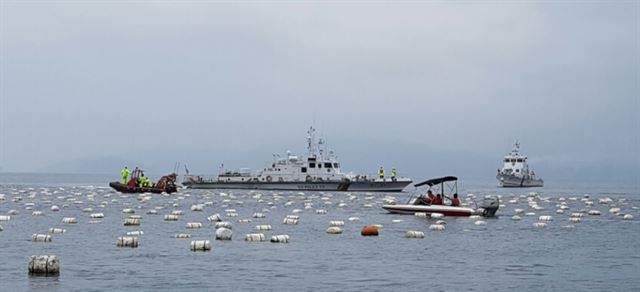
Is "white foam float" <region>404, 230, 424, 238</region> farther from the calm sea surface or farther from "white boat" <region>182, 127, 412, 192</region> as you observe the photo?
"white boat" <region>182, 127, 412, 192</region>

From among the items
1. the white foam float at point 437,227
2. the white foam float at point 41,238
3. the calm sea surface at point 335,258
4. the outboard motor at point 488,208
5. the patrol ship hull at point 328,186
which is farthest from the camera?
the patrol ship hull at point 328,186

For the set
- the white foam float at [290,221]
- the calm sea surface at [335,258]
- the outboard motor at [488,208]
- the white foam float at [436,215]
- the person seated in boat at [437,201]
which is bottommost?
the calm sea surface at [335,258]

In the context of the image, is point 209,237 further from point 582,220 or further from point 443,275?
point 582,220

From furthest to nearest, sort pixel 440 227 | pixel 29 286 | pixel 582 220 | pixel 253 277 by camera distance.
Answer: pixel 582 220, pixel 440 227, pixel 253 277, pixel 29 286

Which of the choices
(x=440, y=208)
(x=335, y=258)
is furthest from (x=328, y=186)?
(x=335, y=258)

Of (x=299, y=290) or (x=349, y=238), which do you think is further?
(x=349, y=238)

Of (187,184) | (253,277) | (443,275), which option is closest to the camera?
(253,277)

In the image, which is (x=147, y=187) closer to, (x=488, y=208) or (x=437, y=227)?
(x=488, y=208)

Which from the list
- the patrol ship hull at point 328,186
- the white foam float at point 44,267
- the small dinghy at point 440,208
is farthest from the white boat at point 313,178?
the white foam float at point 44,267

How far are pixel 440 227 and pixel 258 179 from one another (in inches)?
3101

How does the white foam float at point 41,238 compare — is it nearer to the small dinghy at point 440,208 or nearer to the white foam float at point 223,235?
the white foam float at point 223,235

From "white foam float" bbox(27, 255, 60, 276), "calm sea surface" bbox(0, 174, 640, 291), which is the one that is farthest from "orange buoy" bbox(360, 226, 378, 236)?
"white foam float" bbox(27, 255, 60, 276)

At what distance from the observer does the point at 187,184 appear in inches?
5669

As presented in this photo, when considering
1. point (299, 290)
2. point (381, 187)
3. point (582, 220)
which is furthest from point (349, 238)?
point (381, 187)
